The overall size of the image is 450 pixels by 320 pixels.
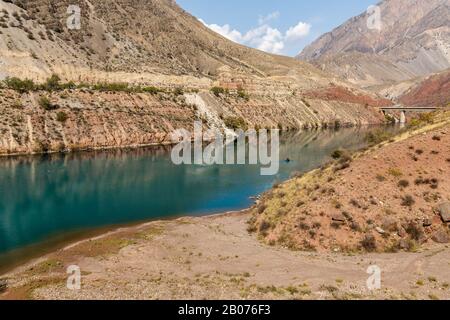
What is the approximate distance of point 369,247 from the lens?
2878 centimetres

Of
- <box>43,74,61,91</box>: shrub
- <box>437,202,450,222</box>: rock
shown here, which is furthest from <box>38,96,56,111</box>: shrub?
<box>437,202,450,222</box>: rock

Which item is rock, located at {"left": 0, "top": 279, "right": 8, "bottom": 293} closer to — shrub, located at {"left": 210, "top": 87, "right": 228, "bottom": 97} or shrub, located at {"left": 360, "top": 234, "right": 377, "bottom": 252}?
shrub, located at {"left": 360, "top": 234, "right": 377, "bottom": 252}

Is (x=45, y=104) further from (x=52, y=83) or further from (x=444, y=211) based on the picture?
(x=444, y=211)

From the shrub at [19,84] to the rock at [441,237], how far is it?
84631 millimetres

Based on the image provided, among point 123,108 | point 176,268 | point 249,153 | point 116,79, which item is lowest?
point 176,268

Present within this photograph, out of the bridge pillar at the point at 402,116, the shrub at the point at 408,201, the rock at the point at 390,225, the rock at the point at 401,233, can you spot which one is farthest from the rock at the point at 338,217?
the bridge pillar at the point at 402,116

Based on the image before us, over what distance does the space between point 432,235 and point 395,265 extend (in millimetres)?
6324

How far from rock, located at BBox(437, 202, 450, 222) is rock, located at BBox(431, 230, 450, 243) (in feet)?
3.38

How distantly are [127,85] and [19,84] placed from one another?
2876 cm

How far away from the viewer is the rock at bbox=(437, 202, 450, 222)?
30.1 m

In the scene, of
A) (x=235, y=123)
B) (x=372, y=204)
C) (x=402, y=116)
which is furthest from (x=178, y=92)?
(x=402, y=116)
